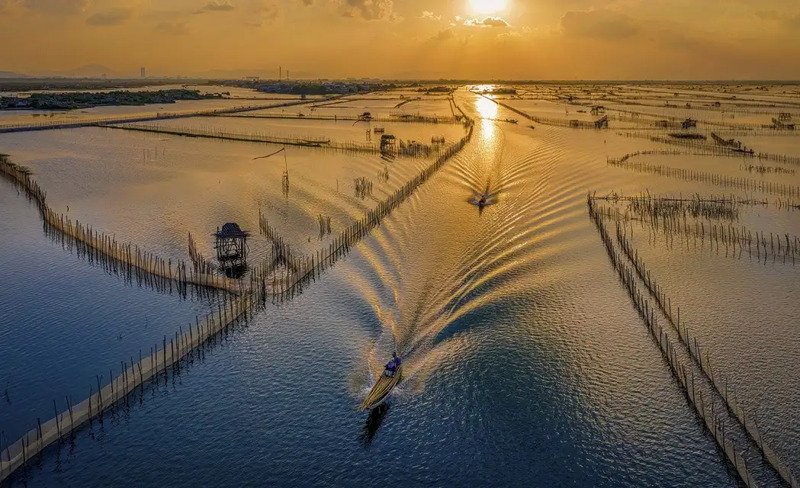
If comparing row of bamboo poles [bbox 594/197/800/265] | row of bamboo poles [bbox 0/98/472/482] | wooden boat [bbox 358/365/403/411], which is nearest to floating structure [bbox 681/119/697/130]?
row of bamboo poles [bbox 594/197/800/265]

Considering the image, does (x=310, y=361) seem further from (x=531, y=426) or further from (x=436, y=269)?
(x=436, y=269)

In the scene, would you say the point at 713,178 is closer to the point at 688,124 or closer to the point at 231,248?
the point at 688,124

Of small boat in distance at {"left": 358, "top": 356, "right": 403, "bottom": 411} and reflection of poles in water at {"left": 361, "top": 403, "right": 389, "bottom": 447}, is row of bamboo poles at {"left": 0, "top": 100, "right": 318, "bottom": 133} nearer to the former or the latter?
small boat in distance at {"left": 358, "top": 356, "right": 403, "bottom": 411}

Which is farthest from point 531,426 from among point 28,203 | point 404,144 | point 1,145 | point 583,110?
point 583,110

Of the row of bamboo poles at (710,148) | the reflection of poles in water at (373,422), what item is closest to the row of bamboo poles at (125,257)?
the reflection of poles in water at (373,422)

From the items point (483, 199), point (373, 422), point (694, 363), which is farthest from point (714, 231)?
point (373, 422)
